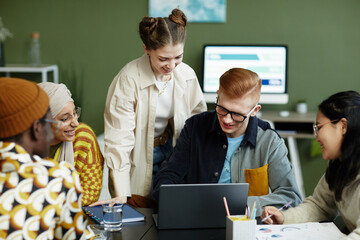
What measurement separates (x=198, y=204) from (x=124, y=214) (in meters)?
0.29

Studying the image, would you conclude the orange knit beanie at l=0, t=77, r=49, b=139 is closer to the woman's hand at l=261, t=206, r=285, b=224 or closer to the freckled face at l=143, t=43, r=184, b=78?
the woman's hand at l=261, t=206, r=285, b=224

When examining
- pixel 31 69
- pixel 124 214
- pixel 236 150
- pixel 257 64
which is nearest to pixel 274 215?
pixel 236 150

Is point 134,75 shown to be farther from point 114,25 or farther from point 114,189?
point 114,25

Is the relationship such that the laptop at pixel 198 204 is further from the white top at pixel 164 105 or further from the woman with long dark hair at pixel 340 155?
the white top at pixel 164 105

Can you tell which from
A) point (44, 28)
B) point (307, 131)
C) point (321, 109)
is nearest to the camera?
point (321, 109)

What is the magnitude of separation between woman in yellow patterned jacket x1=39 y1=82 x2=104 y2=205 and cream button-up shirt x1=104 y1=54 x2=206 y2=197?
0.08m

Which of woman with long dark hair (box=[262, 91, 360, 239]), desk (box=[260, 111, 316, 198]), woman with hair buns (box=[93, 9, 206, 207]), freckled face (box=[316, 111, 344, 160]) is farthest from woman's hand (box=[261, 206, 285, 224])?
desk (box=[260, 111, 316, 198])

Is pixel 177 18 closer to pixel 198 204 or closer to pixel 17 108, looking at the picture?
pixel 198 204

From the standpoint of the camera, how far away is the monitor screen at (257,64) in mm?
4008

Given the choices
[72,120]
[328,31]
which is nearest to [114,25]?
[328,31]

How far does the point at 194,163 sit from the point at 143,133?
1.17 feet

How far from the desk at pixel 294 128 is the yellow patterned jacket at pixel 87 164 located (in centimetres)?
200

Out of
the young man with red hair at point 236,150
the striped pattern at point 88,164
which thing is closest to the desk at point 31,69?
the striped pattern at point 88,164

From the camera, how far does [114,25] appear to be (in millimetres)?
4215
